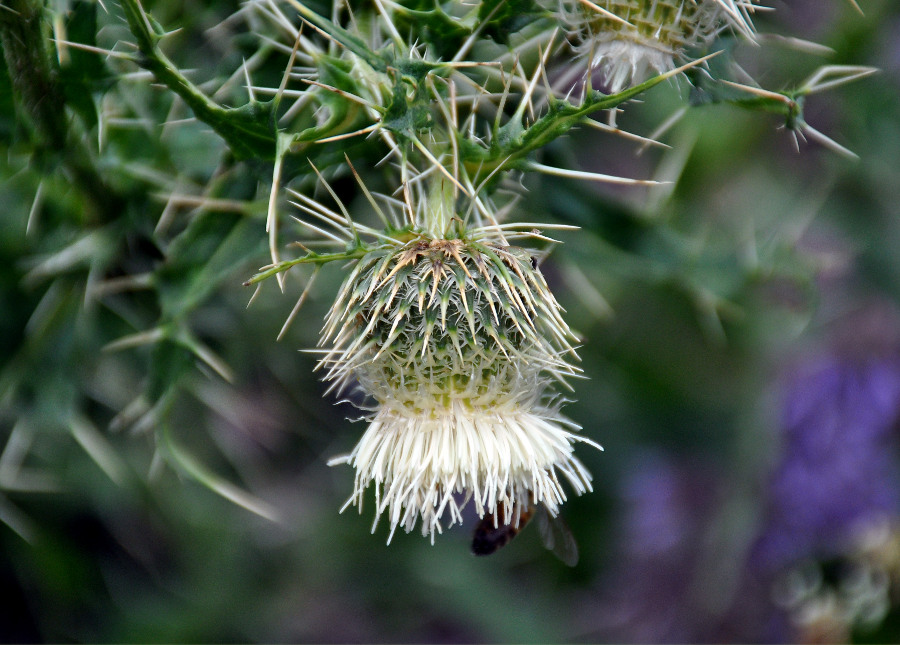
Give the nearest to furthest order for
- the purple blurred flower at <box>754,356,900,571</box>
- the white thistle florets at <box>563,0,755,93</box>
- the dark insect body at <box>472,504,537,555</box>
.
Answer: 1. the white thistle florets at <box>563,0,755,93</box>
2. the dark insect body at <box>472,504,537,555</box>
3. the purple blurred flower at <box>754,356,900,571</box>

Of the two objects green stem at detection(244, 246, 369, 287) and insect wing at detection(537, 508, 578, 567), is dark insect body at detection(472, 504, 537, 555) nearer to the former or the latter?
insect wing at detection(537, 508, 578, 567)

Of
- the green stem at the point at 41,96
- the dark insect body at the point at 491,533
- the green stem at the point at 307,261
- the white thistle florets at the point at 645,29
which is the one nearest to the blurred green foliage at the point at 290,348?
the green stem at the point at 41,96

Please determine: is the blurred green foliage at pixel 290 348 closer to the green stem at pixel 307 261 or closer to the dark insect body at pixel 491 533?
the green stem at pixel 307 261

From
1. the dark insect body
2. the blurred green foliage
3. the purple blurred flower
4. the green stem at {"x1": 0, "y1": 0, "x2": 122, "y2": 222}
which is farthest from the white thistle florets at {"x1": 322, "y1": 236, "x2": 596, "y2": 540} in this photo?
the purple blurred flower

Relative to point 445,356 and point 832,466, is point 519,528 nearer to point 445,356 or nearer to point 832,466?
point 445,356

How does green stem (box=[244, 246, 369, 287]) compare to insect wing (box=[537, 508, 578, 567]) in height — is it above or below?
above

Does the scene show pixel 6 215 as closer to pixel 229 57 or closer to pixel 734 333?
pixel 229 57
